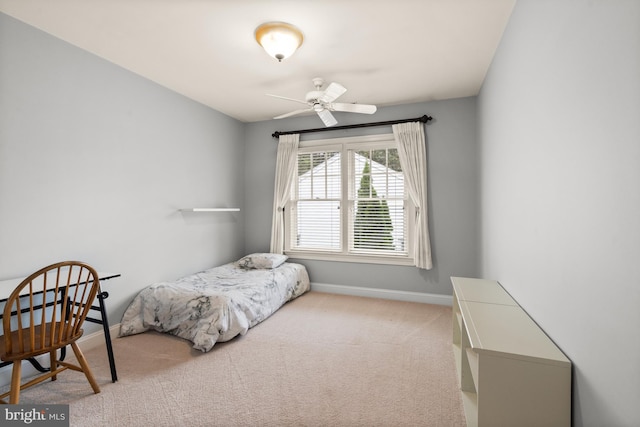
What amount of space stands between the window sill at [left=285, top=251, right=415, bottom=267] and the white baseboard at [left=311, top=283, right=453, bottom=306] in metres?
0.40

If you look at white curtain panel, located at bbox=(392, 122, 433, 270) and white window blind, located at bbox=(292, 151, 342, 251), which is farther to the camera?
white window blind, located at bbox=(292, 151, 342, 251)

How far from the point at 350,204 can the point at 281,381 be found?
2.65 meters

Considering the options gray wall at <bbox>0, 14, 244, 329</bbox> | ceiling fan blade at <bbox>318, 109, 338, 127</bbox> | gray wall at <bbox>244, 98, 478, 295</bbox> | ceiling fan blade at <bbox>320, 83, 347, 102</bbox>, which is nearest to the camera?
gray wall at <bbox>0, 14, 244, 329</bbox>

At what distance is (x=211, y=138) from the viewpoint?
163 inches

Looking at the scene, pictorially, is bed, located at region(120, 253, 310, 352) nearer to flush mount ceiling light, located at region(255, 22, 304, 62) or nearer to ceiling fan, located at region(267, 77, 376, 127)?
ceiling fan, located at region(267, 77, 376, 127)

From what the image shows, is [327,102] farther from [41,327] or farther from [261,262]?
[41,327]

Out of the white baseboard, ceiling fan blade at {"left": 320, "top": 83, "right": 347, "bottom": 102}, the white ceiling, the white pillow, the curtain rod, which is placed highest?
the white ceiling

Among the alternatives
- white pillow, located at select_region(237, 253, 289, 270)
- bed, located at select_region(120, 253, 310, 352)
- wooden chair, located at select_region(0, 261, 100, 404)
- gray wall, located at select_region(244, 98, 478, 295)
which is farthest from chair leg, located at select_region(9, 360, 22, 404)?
gray wall, located at select_region(244, 98, 478, 295)

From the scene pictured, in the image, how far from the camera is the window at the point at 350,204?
4.04 meters

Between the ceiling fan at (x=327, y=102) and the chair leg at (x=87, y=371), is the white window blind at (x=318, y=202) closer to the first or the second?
the ceiling fan at (x=327, y=102)

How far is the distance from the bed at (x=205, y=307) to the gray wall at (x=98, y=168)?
204 mm

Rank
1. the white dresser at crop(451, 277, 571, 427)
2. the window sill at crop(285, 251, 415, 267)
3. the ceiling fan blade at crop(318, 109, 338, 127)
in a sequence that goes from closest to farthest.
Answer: the white dresser at crop(451, 277, 571, 427)
the ceiling fan blade at crop(318, 109, 338, 127)
the window sill at crop(285, 251, 415, 267)

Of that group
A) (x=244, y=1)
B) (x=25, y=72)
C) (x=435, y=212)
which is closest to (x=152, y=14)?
(x=244, y=1)

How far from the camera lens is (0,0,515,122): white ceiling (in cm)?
205
